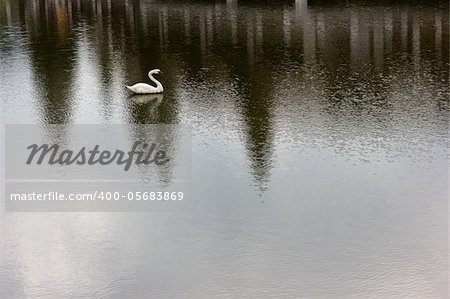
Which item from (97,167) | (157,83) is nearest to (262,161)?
(97,167)

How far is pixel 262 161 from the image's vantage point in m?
13.4

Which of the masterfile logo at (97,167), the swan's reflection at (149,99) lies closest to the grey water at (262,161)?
the swan's reflection at (149,99)

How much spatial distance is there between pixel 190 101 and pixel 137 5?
18.6 metres

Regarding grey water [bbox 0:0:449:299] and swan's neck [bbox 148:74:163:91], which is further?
swan's neck [bbox 148:74:163:91]

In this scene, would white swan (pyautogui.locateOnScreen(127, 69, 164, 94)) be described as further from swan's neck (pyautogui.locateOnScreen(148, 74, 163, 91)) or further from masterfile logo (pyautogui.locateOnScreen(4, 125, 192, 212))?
masterfile logo (pyautogui.locateOnScreen(4, 125, 192, 212))

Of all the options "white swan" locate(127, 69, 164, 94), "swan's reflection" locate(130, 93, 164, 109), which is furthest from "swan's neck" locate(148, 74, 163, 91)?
"swan's reflection" locate(130, 93, 164, 109)

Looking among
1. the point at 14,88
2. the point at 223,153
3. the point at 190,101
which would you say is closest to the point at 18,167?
the point at 223,153

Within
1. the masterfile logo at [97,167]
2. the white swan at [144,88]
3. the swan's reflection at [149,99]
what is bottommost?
the swan's reflection at [149,99]

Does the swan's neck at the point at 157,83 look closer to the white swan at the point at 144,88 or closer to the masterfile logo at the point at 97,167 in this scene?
the white swan at the point at 144,88

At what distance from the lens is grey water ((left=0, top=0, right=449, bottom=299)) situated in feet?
32.2

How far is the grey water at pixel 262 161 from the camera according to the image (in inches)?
386

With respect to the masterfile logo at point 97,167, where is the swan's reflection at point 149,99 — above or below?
below

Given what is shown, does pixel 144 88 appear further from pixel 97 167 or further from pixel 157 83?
pixel 97 167

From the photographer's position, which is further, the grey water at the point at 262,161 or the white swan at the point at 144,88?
the white swan at the point at 144,88
